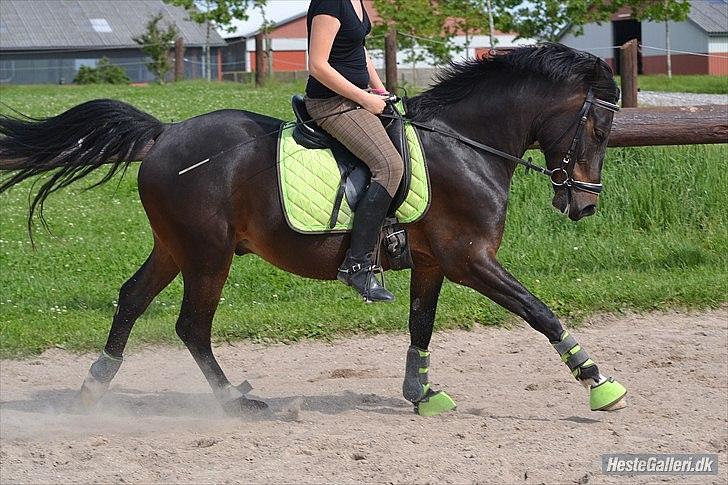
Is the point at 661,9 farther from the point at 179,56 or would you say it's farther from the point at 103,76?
the point at 103,76

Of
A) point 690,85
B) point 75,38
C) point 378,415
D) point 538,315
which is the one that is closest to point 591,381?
point 538,315

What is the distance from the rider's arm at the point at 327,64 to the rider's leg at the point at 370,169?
10 cm

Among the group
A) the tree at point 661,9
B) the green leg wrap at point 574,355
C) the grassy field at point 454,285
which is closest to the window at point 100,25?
the tree at point 661,9

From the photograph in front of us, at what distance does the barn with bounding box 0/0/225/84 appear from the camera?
153 feet

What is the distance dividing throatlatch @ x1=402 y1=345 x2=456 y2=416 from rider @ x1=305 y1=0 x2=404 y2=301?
0.64 metres

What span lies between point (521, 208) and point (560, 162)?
488 centimetres

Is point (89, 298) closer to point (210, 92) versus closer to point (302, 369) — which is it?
point (302, 369)

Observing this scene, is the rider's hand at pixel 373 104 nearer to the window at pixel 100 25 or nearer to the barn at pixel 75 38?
the barn at pixel 75 38

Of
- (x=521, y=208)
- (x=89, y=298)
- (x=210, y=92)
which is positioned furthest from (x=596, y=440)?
(x=210, y=92)

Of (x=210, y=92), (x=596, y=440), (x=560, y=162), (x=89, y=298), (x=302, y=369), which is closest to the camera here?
(x=596, y=440)

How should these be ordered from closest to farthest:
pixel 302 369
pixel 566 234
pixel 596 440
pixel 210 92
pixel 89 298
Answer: pixel 596 440 < pixel 302 369 < pixel 89 298 < pixel 566 234 < pixel 210 92

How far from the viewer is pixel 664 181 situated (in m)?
10.4

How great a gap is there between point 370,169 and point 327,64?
0.62 metres

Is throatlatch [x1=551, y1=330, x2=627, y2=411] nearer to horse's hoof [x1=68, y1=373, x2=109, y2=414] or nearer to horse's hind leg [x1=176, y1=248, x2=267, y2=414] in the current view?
horse's hind leg [x1=176, y1=248, x2=267, y2=414]
